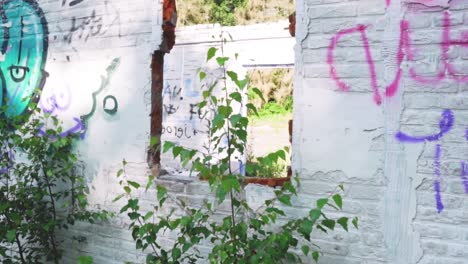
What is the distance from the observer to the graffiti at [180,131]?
293 inches

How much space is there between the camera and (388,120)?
2156 millimetres

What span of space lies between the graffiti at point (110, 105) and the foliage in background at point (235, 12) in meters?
10.4

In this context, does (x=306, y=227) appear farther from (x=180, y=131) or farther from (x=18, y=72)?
(x=180, y=131)

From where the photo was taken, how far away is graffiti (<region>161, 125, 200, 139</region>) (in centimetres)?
745

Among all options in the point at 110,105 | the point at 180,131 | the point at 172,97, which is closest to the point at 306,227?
the point at 110,105

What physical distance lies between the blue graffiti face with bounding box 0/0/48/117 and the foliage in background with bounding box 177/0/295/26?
9701mm

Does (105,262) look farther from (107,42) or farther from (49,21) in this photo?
(49,21)

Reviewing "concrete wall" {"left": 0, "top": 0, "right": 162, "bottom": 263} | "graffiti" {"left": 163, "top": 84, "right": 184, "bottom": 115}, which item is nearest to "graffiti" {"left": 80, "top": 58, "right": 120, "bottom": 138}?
"concrete wall" {"left": 0, "top": 0, "right": 162, "bottom": 263}

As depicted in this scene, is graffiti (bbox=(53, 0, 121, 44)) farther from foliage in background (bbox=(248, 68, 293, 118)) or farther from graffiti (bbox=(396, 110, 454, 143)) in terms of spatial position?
foliage in background (bbox=(248, 68, 293, 118))

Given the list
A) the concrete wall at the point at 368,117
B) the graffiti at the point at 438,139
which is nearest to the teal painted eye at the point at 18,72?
the concrete wall at the point at 368,117

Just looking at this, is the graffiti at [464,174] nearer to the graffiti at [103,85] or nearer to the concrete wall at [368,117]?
the concrete wall at [368,117]

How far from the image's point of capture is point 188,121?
24.7ft

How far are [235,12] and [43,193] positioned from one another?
1346cm

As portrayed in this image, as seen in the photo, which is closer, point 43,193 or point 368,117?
→ point 368,117
